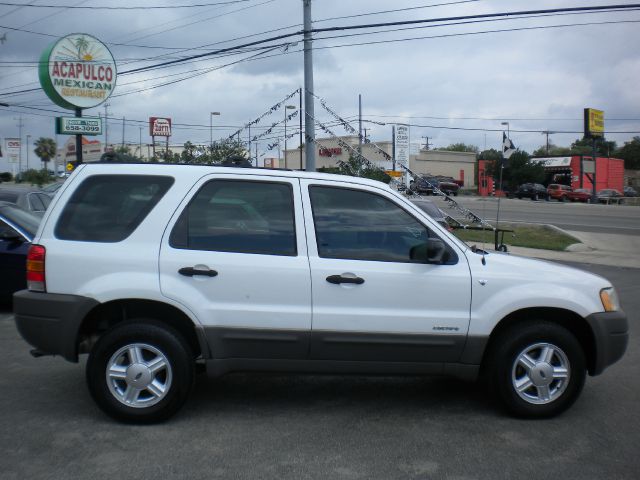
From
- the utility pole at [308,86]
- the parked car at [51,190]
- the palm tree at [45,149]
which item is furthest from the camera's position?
the palm tree at [45,149]

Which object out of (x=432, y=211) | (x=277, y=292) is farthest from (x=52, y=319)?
(x=432, y=211)

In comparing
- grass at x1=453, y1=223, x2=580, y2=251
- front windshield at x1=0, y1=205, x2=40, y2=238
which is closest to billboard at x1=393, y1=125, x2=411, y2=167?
grass at x1=453, y1=223, x2=580, y2=251

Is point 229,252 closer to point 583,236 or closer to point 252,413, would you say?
point 252,413

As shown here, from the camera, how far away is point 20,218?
934cm

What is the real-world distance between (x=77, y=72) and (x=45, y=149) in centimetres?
7589

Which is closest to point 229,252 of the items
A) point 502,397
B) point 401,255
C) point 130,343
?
point 130,343

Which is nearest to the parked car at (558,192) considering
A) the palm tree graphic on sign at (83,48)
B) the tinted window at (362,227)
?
the palm tree graphic on sign at (83,48)

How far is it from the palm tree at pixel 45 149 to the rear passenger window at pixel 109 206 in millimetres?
88303

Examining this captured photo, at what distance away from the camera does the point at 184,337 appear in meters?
5.14

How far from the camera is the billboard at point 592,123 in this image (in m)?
59.7

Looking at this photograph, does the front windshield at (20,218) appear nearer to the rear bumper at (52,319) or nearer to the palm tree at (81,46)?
the rear bumper at (52,319)

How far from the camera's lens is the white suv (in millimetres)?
4852

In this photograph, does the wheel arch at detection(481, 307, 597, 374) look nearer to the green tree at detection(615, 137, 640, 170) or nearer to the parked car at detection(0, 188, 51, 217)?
the parked car at detection(0, 188, 51, 217)

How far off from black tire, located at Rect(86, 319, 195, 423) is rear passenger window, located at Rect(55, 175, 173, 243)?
72 centimetres
